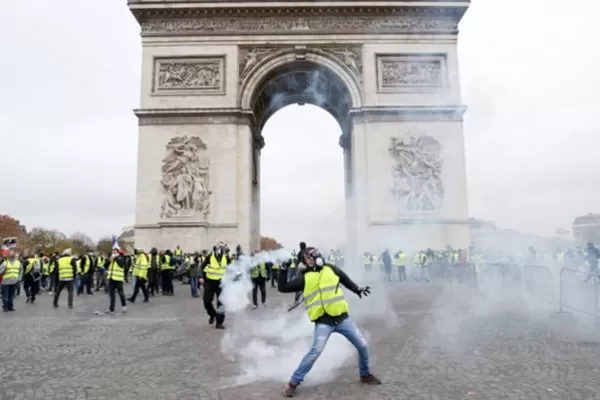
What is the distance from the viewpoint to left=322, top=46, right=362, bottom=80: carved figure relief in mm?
22984

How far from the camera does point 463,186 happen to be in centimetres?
2178

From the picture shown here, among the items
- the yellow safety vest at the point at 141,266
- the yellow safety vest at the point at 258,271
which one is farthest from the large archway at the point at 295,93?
the yellow safety vest at the point at 258,271

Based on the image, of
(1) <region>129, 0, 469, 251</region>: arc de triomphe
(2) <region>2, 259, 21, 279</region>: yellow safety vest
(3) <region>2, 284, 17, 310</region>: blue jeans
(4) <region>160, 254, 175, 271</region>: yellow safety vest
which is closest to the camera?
(3) <region>2, 284, 17, 310</region>: blue jeans

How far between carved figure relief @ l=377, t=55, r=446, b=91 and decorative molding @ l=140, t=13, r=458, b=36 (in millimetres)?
1315

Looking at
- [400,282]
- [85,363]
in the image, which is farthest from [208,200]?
[85,363]

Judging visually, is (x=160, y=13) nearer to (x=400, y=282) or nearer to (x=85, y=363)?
(x=400, y=282)

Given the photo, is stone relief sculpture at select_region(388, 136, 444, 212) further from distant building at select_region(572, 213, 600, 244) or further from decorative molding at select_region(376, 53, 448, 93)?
distant building at select_region(572, 213, 600, 244)

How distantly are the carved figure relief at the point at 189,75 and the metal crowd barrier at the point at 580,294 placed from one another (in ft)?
56.4

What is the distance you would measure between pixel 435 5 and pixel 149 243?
60.3 feet

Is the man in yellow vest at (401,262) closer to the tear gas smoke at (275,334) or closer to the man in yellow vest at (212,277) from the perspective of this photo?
the tear gas smoke at (275,334)

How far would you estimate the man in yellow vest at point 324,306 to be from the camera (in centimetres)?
471

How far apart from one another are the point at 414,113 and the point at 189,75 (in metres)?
11.2

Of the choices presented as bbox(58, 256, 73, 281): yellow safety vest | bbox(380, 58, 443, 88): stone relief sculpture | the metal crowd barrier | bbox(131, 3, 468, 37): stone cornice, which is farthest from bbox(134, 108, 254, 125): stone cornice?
the metal crowd barrier

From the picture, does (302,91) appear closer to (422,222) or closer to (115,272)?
(422,222)
